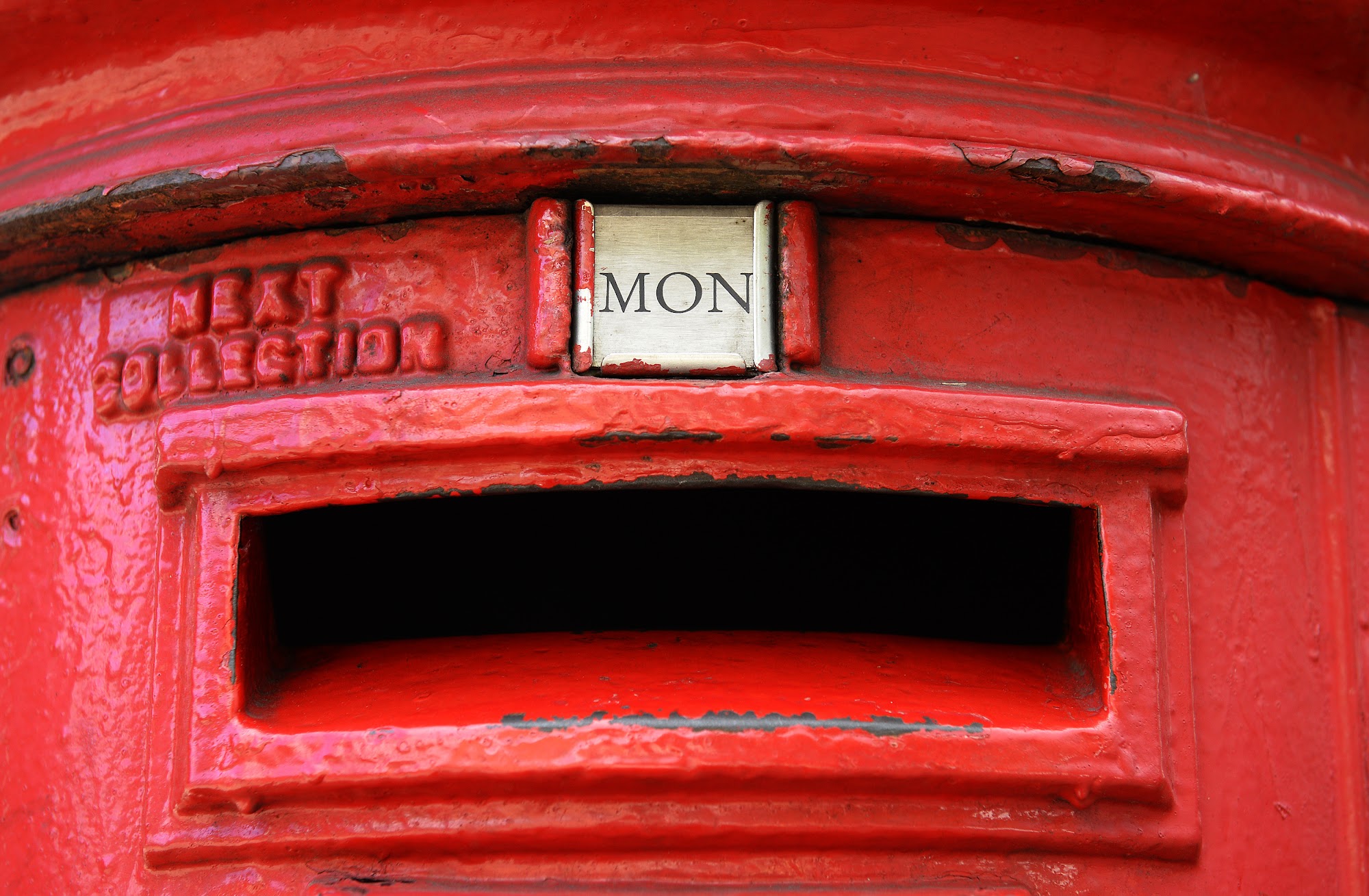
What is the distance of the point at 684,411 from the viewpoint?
77 cm

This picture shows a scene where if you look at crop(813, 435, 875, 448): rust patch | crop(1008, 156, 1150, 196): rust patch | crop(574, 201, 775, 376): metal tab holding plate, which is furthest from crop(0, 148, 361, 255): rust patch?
crop(1008, 156, 1150, 196): rust patch

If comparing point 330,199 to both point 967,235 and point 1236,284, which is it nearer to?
point 967,235

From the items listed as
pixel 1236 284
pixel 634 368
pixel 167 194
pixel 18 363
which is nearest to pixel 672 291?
pixel 634 368

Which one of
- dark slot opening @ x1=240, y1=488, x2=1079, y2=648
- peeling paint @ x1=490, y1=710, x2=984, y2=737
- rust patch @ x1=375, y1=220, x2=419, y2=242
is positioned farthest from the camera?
dark slot opening @ x1=240, y1=488, x2=1079, y2=648

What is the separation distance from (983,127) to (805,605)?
685mm

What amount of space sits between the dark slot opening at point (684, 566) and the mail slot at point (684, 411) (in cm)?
18

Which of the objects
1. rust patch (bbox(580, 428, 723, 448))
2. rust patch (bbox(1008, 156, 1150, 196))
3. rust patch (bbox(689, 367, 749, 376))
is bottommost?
rust patch (bbox(580, 428, 723, 448))

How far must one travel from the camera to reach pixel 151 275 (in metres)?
0.93

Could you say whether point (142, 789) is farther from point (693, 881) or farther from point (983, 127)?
point (983, 127)

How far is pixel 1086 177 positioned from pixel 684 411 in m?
0.43

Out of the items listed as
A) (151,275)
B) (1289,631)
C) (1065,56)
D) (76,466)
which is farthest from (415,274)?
(1289,631)

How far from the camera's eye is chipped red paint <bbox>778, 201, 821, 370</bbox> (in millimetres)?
809

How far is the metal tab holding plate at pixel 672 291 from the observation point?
2.63 feet

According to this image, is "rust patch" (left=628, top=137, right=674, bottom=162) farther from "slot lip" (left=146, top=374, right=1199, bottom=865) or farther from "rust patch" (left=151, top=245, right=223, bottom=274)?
"rust patch" (left=151, top=245, right=223, bottom=274)
